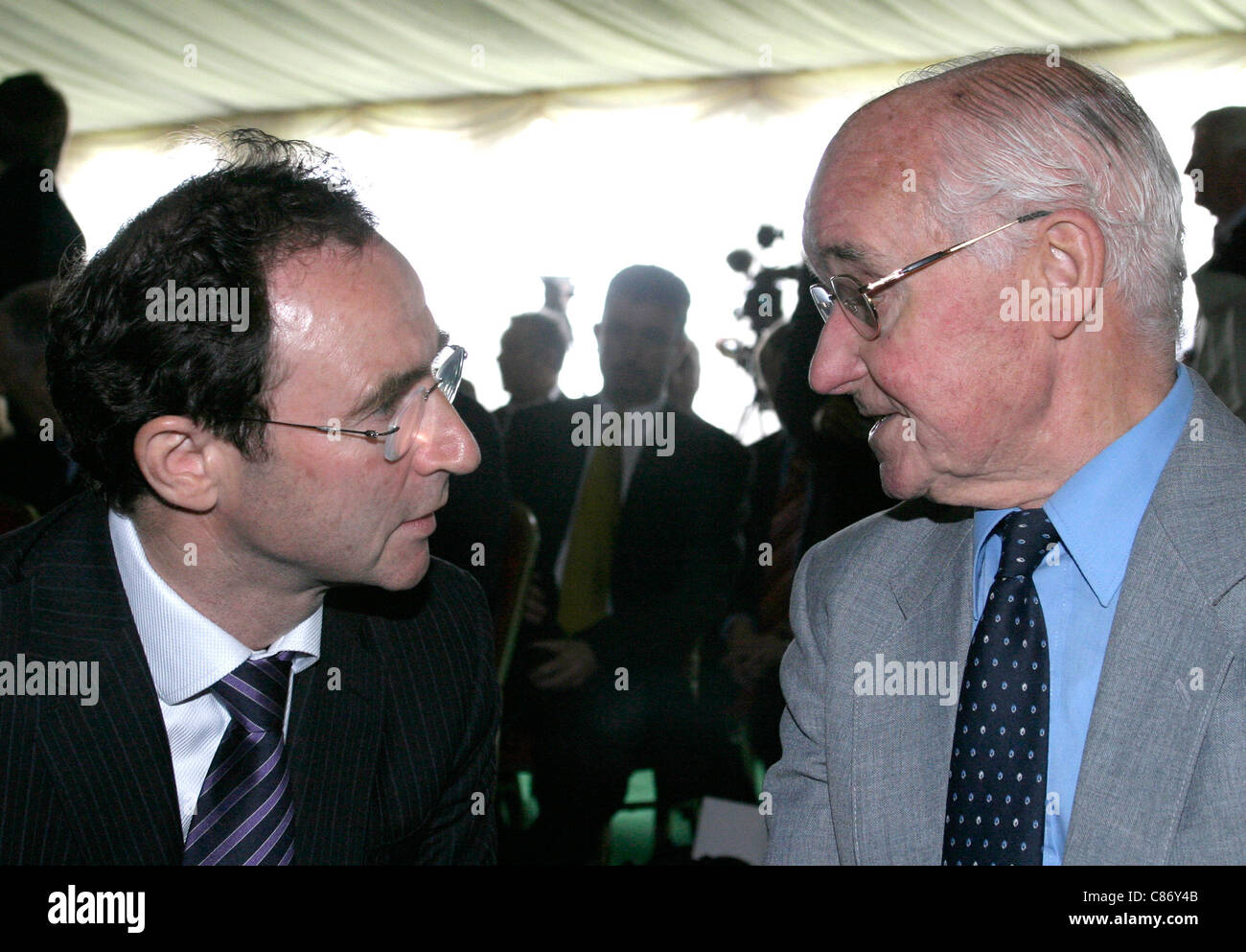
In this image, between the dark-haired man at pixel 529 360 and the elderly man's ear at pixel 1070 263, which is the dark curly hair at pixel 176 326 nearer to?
the elderly man's ear at pixel 1070 263

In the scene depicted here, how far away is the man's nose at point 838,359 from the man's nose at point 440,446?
453 millimetres

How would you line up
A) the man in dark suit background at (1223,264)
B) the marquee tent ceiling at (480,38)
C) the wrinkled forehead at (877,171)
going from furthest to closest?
the marquee tent ceiling at (480,38)
the man in dark suit background at (1223,264)
the wrinkled forehead at (877,171)

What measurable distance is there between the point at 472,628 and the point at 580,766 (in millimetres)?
1815

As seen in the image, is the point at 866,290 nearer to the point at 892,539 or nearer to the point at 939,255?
the point at 939,255

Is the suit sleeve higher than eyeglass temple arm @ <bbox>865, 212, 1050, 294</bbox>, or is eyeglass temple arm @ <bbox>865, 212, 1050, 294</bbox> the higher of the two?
eyeglass temple arm @ <bbox>865, 212, 1050, 294</bbox>

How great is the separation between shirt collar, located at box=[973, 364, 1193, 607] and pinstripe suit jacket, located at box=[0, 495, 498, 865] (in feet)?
2.83

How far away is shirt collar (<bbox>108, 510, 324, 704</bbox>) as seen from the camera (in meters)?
1.36

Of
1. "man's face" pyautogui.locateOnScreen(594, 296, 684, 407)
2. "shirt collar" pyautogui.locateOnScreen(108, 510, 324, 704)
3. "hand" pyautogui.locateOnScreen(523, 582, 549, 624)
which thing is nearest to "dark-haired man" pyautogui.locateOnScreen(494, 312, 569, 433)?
"man's face" pyautogui.locateOnScreen(594, 296, 684, 407)

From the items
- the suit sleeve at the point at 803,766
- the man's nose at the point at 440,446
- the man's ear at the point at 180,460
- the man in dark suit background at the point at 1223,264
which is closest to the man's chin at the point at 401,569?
the man's nose at the point at 440,446

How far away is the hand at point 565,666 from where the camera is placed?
3.35 metres

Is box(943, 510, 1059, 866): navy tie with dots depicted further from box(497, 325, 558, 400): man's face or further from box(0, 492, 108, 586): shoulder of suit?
box(497, 325, 558, 400): man's face

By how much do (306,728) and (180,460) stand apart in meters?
0.37

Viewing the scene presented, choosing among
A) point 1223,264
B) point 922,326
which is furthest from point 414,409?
point 1223,264
